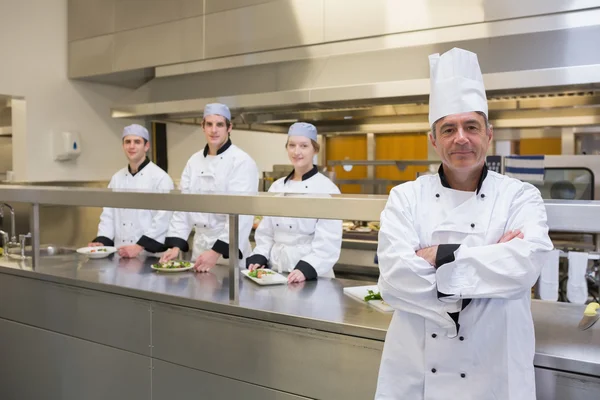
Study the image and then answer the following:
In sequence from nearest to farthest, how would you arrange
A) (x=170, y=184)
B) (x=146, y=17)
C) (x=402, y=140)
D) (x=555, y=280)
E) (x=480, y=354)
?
(x=480, y=354)
(x=555, y=280)
(x=170, y=184)
(x=146, y=17)
(x=402, y=140)

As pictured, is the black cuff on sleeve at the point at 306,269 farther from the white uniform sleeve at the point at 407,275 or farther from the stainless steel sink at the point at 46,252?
the stainless steel sink at the point at 46,252

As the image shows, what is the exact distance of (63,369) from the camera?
261 cm

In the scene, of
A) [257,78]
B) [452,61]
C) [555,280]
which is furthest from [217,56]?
[452,61]

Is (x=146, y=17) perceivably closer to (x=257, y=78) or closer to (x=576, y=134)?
(x=257, y=78)

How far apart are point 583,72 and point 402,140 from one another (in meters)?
3.24

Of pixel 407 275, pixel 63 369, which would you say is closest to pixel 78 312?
pixel 63 369

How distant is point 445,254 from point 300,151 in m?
1.47

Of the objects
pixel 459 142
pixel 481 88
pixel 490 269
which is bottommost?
pixel 490 269

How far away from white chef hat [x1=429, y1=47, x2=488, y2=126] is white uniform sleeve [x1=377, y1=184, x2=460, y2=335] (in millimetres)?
296

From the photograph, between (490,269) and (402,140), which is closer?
(490,269)

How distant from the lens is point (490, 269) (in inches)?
51.4

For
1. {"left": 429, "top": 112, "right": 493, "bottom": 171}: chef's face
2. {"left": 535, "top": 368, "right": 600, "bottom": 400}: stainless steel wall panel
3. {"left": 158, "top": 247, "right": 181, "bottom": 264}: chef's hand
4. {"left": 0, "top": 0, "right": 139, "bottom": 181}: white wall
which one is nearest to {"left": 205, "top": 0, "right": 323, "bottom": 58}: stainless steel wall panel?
{"left": 0, "top": 0, "right": 139, "bottom": 181}: white wall

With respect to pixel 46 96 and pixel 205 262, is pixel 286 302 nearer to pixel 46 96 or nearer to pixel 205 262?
pixel 205 262

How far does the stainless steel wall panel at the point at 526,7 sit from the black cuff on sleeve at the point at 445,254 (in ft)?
8.06
